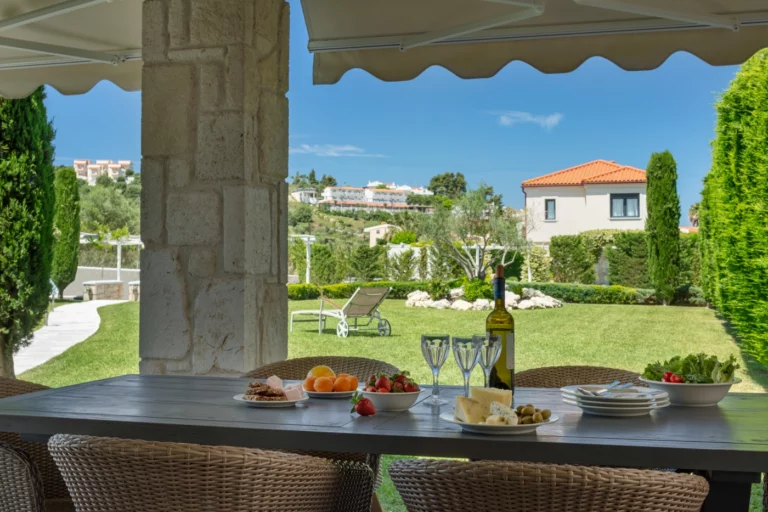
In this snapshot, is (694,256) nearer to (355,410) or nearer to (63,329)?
(63,329)

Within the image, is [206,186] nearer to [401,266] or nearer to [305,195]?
[401,266]

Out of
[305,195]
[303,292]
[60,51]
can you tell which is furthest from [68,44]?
[305,195]

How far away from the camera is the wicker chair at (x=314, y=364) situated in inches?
103

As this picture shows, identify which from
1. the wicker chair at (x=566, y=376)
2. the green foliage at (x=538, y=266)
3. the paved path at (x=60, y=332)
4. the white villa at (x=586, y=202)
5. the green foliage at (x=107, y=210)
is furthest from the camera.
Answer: the white villa at (x=586, y=202)

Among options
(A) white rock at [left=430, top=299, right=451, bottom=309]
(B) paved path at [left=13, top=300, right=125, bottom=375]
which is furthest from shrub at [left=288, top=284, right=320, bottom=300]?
(B) paved path at [left=13, top=300, right=125, bottom=375]

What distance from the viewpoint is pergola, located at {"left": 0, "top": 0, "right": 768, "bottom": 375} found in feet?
9.80

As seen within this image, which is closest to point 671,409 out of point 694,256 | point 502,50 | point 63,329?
point 502,50

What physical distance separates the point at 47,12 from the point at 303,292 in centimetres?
1299

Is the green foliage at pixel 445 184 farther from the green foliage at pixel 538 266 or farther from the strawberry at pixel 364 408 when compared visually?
the strawberry at pixel 364 408

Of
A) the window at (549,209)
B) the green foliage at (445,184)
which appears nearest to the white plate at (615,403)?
the window at (549,209)

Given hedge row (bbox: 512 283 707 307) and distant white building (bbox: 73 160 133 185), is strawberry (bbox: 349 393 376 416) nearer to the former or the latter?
hedge row (bbox: 512 283 707 307)

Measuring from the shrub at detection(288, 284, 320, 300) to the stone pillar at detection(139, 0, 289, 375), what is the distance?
12766 millimetres

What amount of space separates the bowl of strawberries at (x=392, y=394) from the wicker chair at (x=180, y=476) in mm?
329

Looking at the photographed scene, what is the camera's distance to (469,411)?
5.18 feet
